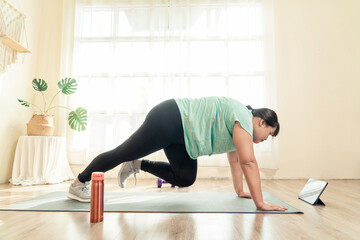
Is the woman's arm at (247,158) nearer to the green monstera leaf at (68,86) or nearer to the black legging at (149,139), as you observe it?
the black legging at (149,139)

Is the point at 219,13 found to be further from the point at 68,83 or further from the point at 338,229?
the point at 338,229

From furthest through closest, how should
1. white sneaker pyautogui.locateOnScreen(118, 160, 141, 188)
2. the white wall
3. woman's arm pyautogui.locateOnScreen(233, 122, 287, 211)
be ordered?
1. the white wall
2. white sneaker pyautogui.locateOnScreen(118, 160, 141, 188)
3. woman's arm pyautogui.locateOnScreen(233, 122, 287, 211)

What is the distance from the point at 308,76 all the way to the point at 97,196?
3.21m

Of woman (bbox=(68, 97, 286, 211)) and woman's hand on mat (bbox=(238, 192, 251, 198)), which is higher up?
woman (bbox=(68, 97, 286, 211))

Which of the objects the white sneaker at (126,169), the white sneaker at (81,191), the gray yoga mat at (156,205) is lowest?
the gray yoga mat at (156,205)

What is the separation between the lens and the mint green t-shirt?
1.40 meters

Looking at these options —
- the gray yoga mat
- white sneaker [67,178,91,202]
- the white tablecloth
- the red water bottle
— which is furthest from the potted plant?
the red water bottle

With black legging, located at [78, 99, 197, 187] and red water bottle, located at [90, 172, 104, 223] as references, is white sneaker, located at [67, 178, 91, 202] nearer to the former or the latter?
black legging, located at [78, 99, 197, 187]

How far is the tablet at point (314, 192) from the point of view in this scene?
1657mm

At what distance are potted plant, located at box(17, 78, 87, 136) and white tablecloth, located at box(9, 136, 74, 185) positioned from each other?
0.14 meters

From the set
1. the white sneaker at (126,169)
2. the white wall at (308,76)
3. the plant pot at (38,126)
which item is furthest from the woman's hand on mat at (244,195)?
the plant pot at (38,126)

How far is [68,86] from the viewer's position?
3172 millimetres

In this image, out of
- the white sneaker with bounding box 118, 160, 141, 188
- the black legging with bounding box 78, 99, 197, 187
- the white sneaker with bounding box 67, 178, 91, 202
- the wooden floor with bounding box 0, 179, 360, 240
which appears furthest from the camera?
the white sneaker with bounding box 118, 160, 141, 188

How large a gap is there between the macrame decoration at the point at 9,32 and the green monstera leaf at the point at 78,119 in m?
0.86
